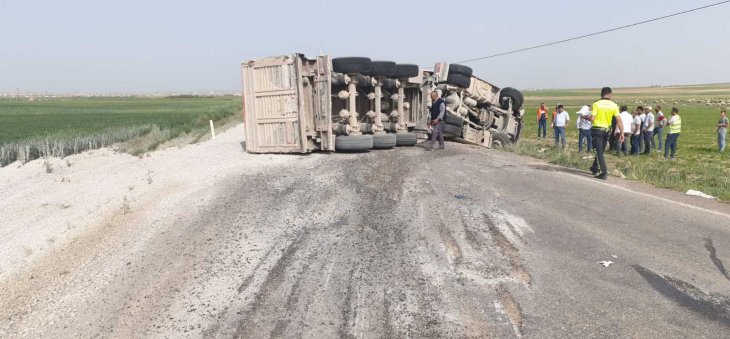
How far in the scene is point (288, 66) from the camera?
1141 centimetres

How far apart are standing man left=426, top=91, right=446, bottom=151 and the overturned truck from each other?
691 millimetres

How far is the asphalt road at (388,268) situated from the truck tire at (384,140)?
3619 mm

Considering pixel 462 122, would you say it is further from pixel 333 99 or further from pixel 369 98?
pixel 333 99

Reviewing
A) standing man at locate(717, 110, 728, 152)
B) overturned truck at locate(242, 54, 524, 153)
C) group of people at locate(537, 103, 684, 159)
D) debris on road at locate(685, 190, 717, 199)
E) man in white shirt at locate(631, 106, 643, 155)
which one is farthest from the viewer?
standing man at locate(717, 110, 728, 152)

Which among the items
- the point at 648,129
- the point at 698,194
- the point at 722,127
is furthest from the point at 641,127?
the point at 698,194

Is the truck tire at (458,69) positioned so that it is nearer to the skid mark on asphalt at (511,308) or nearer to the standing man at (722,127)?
the standing man at (722,127)

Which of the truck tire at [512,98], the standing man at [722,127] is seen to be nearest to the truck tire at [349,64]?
the truck tire at [512,98]

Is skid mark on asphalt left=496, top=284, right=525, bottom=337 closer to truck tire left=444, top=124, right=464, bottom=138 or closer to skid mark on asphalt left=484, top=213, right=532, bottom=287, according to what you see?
skid mark on asphalt left=484, top=213, right=532, bottom=287

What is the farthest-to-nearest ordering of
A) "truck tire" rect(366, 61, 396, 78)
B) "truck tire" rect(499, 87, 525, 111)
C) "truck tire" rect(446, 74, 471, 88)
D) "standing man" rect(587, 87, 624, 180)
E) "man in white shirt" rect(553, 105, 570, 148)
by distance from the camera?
"man in white shirt" rect(553, 105, 570, 148), "truck tire" rect(499, 87, 525, 111), "truck tire" rect(446, 74, 471, 88), "truck tire" rect(366, 61, 396, 78), "standing man" rect(587, 87, 624, 180)

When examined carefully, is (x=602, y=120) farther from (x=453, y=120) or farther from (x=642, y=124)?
→ (x=642, y=124)

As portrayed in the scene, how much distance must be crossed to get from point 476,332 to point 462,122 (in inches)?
429

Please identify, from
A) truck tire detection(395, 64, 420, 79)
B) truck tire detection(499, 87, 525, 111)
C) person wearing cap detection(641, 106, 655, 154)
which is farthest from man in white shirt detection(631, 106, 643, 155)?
truck tire detection(395, 64, 420, 79)

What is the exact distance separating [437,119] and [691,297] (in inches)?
327

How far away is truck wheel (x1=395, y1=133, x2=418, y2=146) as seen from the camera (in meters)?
13.1
